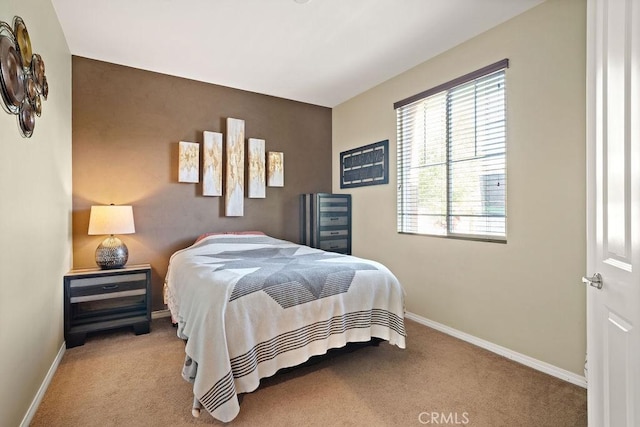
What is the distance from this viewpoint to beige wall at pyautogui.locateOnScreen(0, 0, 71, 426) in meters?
1.41

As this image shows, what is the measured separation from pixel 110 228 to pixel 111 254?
25 cm

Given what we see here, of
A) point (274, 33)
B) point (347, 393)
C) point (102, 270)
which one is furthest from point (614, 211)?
point (102, 270)

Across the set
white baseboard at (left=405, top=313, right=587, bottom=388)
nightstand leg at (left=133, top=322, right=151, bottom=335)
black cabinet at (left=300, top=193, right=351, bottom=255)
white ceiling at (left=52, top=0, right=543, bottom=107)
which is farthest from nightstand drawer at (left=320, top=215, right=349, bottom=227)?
nightstand leg at (left=133, top=322, right=151, bottom=335)

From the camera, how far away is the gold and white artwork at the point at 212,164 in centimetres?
354

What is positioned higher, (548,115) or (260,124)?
(260,124)

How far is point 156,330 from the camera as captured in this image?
2.99m

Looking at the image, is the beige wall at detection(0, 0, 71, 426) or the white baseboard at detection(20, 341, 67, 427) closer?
the beige wall at detection(0, 0, 71, 426)

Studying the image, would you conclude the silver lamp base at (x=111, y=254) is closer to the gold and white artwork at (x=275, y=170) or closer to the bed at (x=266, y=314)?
the bed at (x=266, y=314)

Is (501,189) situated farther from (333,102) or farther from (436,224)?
(333,102)

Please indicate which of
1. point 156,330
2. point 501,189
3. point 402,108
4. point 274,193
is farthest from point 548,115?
point 156,330

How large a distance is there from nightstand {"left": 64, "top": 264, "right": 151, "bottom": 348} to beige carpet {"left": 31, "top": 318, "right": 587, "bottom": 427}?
229mm

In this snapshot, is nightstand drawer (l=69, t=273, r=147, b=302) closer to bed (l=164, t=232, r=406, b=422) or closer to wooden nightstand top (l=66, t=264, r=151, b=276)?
wooden nightstand top (l=66, t=264, r=151, b=276)

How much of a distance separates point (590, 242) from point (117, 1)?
3.17 meters

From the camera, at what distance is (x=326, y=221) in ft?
13.2
